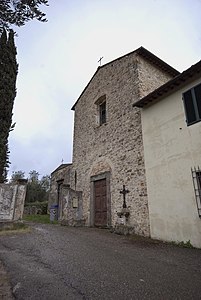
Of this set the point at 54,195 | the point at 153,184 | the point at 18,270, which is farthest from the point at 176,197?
the point at 54,195

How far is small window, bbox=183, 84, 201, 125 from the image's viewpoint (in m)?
6.02

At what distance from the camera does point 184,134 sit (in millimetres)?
6285

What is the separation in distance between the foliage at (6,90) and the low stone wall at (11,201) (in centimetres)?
128

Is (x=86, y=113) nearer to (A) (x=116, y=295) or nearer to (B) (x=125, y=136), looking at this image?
(B) (x=125, y=136)

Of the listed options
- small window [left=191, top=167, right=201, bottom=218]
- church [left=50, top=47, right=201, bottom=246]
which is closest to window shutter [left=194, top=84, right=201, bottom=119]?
church [left=50, top=47, right=201, bottom=246]

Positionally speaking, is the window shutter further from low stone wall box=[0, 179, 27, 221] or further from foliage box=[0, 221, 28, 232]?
foliage box=[0, 221, 28, 232]

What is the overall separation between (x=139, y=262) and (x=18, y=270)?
7.15ft

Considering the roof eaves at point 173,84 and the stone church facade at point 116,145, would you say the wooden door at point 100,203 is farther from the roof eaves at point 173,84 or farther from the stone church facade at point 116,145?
the roof eaves at point 173,84

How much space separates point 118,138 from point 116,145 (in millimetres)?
345

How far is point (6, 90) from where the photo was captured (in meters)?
9.60

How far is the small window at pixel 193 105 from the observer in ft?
19.7

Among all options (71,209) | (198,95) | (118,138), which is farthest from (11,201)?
(198,95)

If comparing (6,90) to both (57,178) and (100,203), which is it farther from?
(57,178)

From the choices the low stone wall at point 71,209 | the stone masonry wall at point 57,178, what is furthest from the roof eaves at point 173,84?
the stone masonry wall at point 57,178
